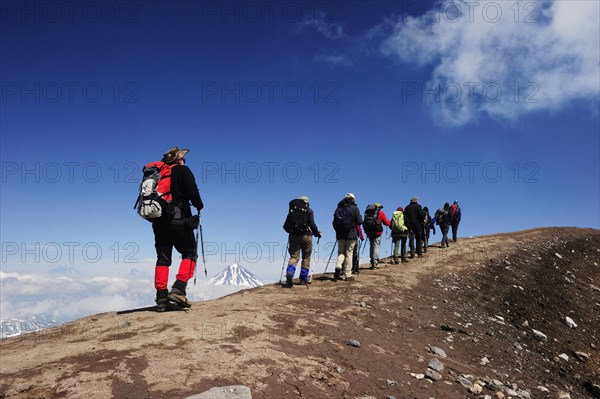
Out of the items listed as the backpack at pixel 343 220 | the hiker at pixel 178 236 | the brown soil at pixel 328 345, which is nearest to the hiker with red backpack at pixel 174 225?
the hiker at pixel 178 236

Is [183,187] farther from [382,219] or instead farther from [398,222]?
[398,222]

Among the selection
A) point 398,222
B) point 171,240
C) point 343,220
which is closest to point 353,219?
point 343,220

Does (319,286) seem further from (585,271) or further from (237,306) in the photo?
(585,271)

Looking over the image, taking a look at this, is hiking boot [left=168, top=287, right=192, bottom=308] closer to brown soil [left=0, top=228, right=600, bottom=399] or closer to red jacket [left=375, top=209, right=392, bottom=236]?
brown soil [left=0, top=228, right=600, bottom=399]

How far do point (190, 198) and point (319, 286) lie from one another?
7234 millimetres

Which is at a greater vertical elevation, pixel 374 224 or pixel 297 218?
pixel 297 218

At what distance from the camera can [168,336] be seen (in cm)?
712

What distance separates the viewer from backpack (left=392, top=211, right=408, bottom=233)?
20250 mm

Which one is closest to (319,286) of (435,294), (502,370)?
(435,294)

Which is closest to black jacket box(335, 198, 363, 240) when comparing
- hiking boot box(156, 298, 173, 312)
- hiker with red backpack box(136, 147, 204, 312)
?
hiker with red backpack box(136, 147, 204, 312)

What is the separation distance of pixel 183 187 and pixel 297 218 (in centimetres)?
558

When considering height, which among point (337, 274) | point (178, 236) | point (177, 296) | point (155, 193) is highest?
point (155, 193)

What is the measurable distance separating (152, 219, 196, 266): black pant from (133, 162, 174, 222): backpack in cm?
25

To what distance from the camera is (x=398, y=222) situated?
66.4 feet
